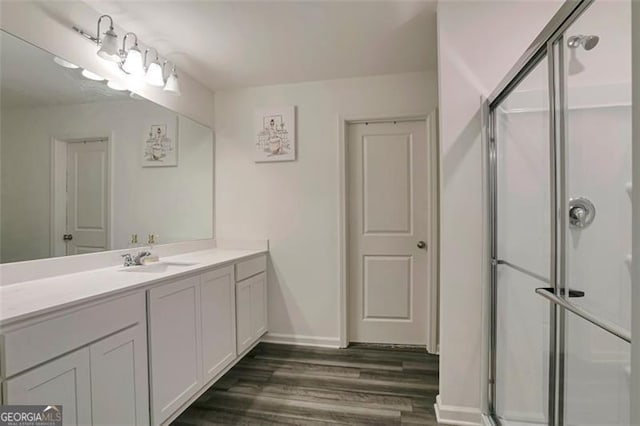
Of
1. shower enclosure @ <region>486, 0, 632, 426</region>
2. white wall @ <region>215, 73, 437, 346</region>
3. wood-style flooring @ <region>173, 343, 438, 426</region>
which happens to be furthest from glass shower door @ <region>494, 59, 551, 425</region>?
white wall @ <region>215, 73, 437, 346</region>

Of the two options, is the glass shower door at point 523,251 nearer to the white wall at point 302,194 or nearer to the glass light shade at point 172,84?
the white wall at point 302,194

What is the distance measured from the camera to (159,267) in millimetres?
1980

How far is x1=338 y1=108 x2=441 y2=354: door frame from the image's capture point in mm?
2484

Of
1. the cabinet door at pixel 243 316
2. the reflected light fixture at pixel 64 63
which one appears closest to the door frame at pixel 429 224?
the cabinet door at pixel 243 316

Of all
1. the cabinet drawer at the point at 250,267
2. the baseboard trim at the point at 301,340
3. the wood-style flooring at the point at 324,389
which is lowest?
the wood-style flooring at the point at 324,389

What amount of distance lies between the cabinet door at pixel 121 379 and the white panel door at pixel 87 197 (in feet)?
2.34

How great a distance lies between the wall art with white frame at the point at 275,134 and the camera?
2.71 m

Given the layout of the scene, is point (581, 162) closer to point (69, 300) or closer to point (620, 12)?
point (620, 12)

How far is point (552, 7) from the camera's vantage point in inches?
63.0

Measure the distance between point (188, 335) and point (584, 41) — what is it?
92.0 inches

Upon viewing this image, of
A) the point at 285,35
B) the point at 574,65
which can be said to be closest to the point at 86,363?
the point at 285,35

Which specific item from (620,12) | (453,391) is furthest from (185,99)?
(453,391)

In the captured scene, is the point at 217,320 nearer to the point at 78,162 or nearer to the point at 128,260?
the point at 128,260

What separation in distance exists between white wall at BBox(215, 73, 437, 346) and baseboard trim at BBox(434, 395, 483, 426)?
111 centimetres
